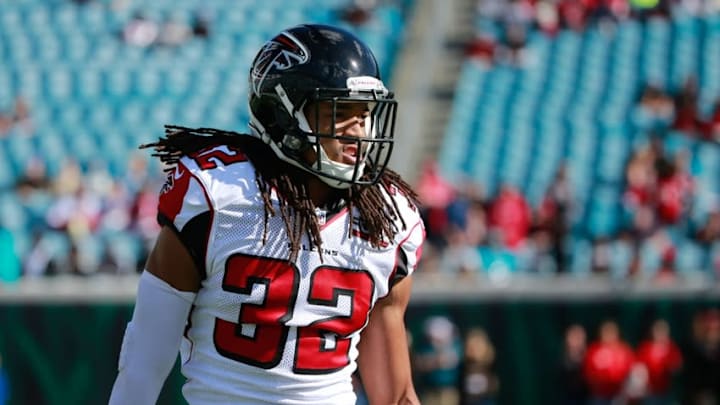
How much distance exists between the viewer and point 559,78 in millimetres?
14969

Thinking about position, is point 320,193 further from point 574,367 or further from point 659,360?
point 659,360

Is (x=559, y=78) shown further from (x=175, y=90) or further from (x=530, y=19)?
(x=175, y=90)

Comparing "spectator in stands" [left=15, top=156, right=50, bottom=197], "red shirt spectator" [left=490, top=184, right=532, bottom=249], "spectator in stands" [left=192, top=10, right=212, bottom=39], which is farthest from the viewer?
"spectator in stands" [left=192, top=10, right=212, bottom=39]

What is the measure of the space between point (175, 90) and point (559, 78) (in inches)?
171

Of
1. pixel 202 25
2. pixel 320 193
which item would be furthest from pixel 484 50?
pixel 320 193

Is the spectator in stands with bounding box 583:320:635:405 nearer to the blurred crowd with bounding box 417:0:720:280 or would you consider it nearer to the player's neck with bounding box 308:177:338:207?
the blurred crowd with bounding box 417:0:720:280

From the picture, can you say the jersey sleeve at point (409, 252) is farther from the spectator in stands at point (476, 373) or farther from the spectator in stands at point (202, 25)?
the spectator in stands at point (202, 25)

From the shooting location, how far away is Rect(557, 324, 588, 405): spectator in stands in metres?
10.1

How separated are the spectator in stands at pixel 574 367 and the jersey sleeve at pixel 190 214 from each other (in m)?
7.46

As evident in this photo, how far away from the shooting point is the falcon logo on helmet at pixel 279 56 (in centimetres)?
310

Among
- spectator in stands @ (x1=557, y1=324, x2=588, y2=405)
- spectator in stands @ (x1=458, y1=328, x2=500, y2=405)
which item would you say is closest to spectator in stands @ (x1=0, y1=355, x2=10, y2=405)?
spectator in stands @ (x1=458, y1=328, x2=500, y2=405)

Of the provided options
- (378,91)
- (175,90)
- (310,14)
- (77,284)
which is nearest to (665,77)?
(310,14)

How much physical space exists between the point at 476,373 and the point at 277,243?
6979 mm

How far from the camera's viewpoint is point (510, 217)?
38.4 feet
